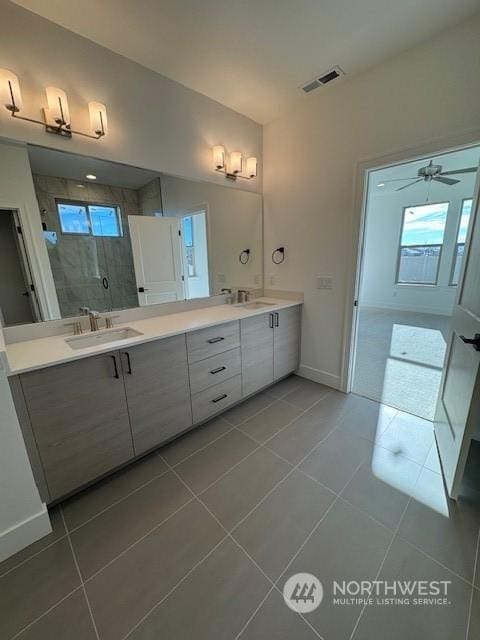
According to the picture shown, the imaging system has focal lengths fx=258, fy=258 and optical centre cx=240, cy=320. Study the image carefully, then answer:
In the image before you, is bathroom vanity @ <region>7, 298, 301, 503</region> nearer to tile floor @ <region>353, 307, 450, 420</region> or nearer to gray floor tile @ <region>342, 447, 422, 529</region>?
gray floor tile @ <region>342, 447, 422, 529</region>

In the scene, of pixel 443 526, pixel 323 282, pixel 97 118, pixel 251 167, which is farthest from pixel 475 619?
pixel 251 167

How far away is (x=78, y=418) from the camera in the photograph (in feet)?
4.58

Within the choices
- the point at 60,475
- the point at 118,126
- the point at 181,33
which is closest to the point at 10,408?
the point at 60,475

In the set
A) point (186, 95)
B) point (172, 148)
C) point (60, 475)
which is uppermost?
point (186, 95)

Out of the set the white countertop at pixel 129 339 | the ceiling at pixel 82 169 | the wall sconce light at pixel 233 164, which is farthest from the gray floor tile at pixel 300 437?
the wall sconce light at pixel 233 164

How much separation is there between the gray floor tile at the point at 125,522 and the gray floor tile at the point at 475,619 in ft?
4.24

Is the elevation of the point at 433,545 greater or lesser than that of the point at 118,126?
lesser

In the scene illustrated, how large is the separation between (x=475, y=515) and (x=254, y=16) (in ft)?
10.1

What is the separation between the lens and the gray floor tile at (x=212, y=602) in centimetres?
97

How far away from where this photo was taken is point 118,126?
1.83m

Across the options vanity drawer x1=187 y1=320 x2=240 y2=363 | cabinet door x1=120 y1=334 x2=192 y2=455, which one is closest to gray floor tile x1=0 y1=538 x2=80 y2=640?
cabinet door x1=120 y1=334 x2=192 y2=455

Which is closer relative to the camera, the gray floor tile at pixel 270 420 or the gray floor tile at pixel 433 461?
the gray floor tile at pixel 433 461

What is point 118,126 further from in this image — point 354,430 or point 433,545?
point 433,545

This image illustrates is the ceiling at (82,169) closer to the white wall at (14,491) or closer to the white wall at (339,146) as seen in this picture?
the white wall at (14,491)
